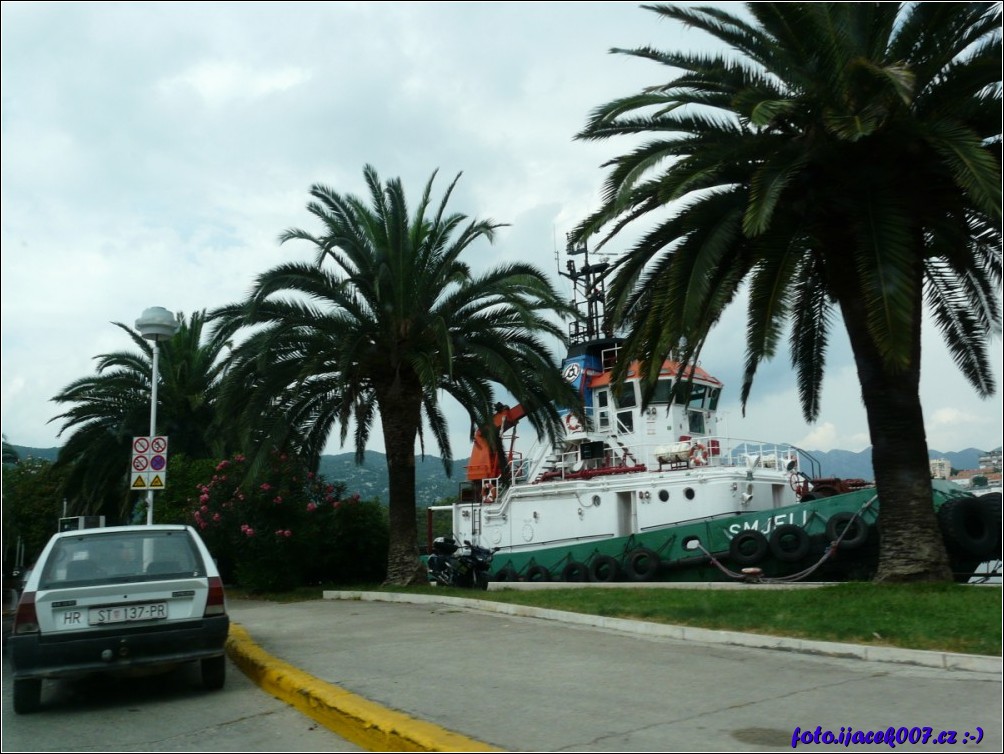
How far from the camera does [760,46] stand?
11930mm

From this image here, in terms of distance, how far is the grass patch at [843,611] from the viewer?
25.0 ft

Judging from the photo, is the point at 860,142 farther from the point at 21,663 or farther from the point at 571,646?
the point at 21,663

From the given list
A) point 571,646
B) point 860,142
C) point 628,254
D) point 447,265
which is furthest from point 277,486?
point 860,142

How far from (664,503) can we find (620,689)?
14357 mm

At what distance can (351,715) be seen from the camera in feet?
Answer: 18.9

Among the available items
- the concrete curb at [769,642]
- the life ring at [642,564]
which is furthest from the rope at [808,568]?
the concrete curb at [769,642]

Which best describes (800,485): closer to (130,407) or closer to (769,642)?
(769,642)

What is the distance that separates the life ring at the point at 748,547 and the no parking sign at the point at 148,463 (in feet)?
34.7

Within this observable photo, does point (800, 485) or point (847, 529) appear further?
point (800, 485)

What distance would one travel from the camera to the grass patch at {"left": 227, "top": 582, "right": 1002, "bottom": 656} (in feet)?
25.0

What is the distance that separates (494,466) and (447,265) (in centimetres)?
965

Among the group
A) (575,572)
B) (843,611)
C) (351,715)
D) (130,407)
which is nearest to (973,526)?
(843,611)

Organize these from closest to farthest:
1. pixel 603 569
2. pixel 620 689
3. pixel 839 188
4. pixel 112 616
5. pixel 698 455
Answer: pixel 620 689, pixel 112 616, pixel 839 188, pixel 603 569, pixel 698 455

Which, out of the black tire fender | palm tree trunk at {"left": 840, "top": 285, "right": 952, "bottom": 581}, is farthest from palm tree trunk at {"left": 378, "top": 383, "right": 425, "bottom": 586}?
palm tree trunk at {"left": 840, "top": 285, "right": 952, "bottom": 581}
